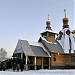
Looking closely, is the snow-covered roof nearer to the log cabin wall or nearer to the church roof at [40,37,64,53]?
the church roof at [40,37,64,53]

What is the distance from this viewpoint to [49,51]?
25.0 metres

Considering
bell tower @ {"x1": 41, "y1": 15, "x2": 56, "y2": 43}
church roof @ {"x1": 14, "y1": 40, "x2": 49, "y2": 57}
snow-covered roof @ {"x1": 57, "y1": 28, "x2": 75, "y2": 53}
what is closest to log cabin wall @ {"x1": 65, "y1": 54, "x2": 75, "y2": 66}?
snow-covered roof @ {"x1": 57, "y1": 28, "x2": 75, "y2": 53}

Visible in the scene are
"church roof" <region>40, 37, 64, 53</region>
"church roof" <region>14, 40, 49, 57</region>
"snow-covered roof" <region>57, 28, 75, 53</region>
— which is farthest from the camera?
"snow-covered roof" <region>57, 28, 75, 53</region>

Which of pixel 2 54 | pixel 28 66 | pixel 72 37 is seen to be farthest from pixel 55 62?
pixel 2 54

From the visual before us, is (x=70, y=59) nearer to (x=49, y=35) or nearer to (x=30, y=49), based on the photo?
(x=49, y=35)

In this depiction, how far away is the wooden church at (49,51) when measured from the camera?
→ 23.5 m

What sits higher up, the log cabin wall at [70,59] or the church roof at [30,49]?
the church roof at [30,49]

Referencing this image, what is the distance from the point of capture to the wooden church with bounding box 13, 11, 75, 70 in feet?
77.2

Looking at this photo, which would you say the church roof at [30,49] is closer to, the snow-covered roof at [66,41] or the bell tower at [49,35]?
the bell tower at [49,35]

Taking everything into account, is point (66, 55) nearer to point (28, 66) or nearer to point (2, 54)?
point (28, 66)

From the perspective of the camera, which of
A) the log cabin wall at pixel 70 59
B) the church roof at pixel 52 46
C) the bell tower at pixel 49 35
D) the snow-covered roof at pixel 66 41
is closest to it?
the church roof at pixel 52 46

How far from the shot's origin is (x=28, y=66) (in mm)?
23484

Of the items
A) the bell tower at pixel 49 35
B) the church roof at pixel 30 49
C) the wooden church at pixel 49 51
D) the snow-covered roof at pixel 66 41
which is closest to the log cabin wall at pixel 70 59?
the wooden church at pixel 49 51

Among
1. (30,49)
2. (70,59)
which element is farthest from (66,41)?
(30,49)
